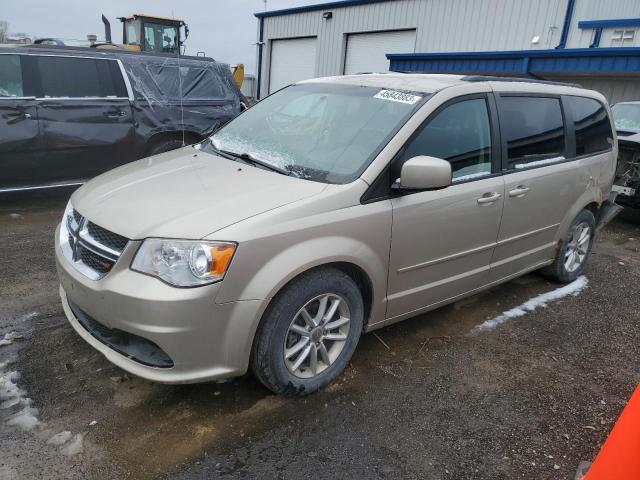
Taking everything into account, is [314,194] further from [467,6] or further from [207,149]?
[467,6]

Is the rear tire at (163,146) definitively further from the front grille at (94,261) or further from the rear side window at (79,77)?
the front grille at (94,261)

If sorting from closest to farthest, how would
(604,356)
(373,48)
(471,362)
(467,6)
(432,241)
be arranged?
(432,241) < (471,362) < (604,356) < (467,6) < (373,48)

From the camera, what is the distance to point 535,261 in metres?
4.22

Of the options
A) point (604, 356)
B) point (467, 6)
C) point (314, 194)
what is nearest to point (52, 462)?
point (314, 194)

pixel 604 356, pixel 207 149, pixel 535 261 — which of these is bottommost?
pixel 604 356

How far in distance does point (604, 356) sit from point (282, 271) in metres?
2.58

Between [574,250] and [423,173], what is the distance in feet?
9.07

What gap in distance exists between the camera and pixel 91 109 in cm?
589

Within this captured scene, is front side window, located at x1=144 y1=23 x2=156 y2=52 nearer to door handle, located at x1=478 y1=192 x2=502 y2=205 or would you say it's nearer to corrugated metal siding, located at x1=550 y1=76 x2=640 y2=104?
corrugated metal siding, located at x1=550 y1=76 x2=640 y2=104

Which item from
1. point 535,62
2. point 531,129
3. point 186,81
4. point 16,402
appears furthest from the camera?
point 535,62

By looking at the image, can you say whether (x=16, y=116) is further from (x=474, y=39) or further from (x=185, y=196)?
(x=474, y=39)

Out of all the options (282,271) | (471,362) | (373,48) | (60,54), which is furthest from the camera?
(373,48)

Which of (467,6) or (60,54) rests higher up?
(467,6)

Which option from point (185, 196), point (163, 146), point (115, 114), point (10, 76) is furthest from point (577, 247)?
point (10, 76)
